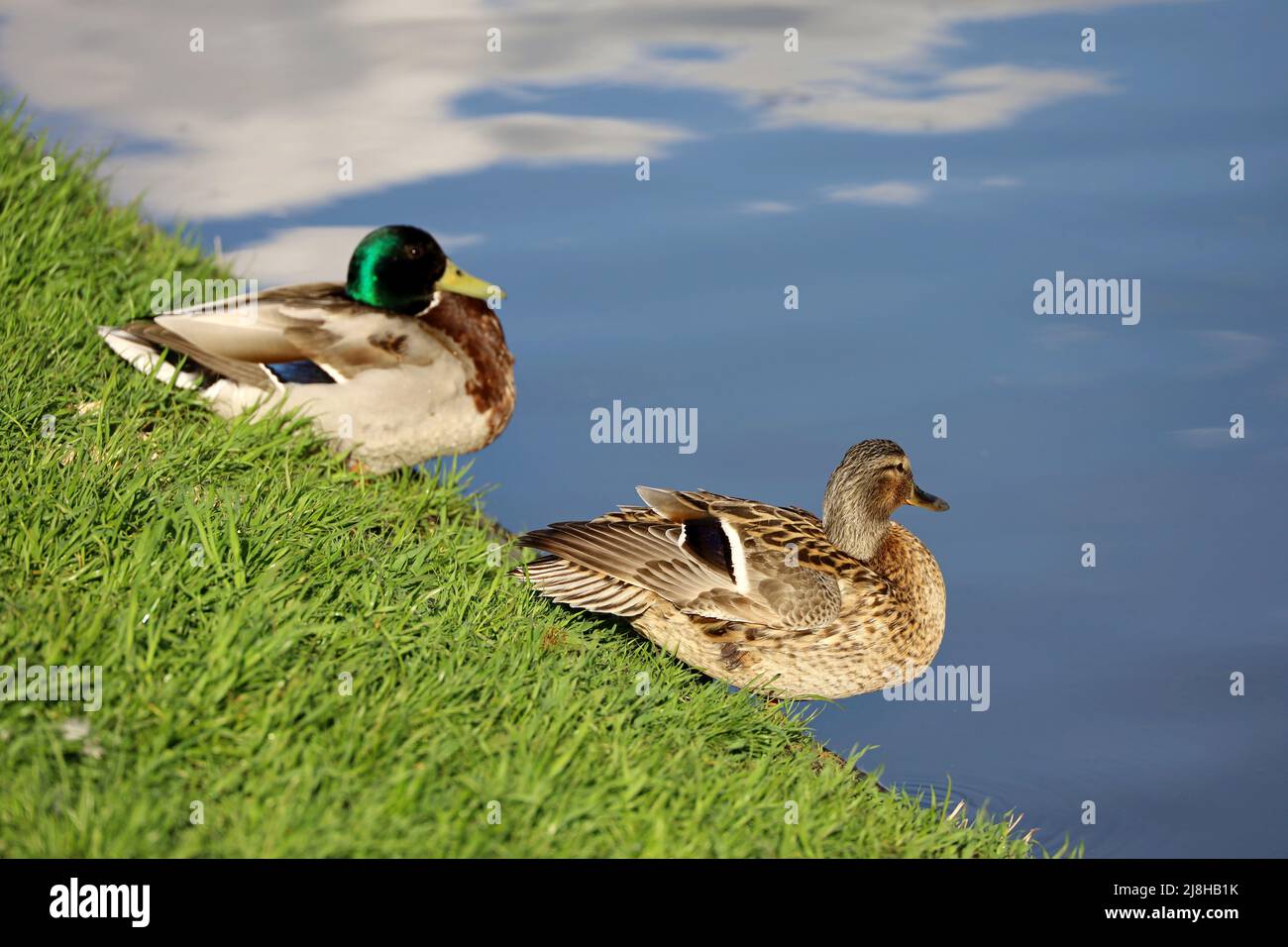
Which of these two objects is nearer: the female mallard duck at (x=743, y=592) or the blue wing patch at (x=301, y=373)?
the female mallard duck at (x=743, y=592)

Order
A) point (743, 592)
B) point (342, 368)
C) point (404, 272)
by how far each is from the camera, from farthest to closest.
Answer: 1. point (404, 272)
2. point (342, 368)
3. point (743, 592)

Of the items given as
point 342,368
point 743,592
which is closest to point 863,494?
point 743,592

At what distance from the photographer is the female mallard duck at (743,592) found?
215 inches

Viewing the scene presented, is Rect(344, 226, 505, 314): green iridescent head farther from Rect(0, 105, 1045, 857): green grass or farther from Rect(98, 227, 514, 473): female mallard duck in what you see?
Rect(0, 105, 1045, 857): green grass

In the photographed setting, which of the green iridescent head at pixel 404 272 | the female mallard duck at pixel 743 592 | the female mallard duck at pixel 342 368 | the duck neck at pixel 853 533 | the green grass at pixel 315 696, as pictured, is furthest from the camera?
the green iridescent head at pixel 404 272

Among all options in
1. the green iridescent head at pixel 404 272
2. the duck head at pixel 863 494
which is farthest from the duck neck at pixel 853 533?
the green iridescent head at pixel 404 272

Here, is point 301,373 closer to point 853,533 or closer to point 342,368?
point 342,368

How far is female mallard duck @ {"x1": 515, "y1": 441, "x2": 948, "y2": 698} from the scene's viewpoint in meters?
5.46

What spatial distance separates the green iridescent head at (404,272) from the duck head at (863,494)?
2.53 m

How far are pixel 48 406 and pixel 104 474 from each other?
47.5 inches

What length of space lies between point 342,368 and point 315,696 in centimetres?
315

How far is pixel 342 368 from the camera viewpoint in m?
6.94

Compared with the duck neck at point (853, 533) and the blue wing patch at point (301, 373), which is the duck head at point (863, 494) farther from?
the blue wing patch at point (301, 373)
